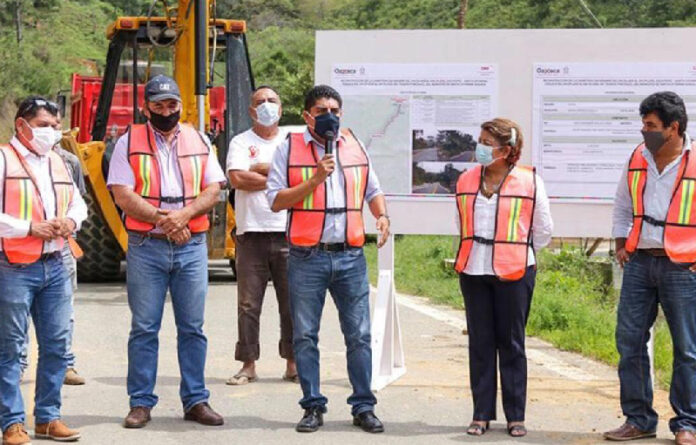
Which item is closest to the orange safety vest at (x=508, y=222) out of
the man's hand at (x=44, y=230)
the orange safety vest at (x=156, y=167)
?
the orange safety vest at (x=156, y=167)

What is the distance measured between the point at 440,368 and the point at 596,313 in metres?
3.50

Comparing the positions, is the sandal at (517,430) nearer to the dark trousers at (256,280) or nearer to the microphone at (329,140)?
the microphone at (329,140)

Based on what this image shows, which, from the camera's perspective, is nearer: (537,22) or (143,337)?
(143,337)

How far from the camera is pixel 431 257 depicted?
68.2ft

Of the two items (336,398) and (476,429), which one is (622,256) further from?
(336,398)

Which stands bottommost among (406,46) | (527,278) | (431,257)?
(431,257)

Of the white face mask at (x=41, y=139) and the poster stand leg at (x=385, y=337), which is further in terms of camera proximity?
the poster stand leg at (x=385, y=337)

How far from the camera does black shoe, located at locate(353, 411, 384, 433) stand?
7.94 metres

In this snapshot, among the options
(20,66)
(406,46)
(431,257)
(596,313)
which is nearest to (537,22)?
(20,66)

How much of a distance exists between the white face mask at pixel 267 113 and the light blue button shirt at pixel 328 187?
47.0 inches

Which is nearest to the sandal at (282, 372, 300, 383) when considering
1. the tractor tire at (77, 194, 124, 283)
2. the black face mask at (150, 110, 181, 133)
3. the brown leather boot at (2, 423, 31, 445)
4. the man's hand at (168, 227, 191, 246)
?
the man's hand at (168, 227, 191, 246)

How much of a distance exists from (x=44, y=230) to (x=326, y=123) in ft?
5.90

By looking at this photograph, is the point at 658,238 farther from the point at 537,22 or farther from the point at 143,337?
the point at 537,22

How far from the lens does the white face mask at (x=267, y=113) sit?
9344mm
